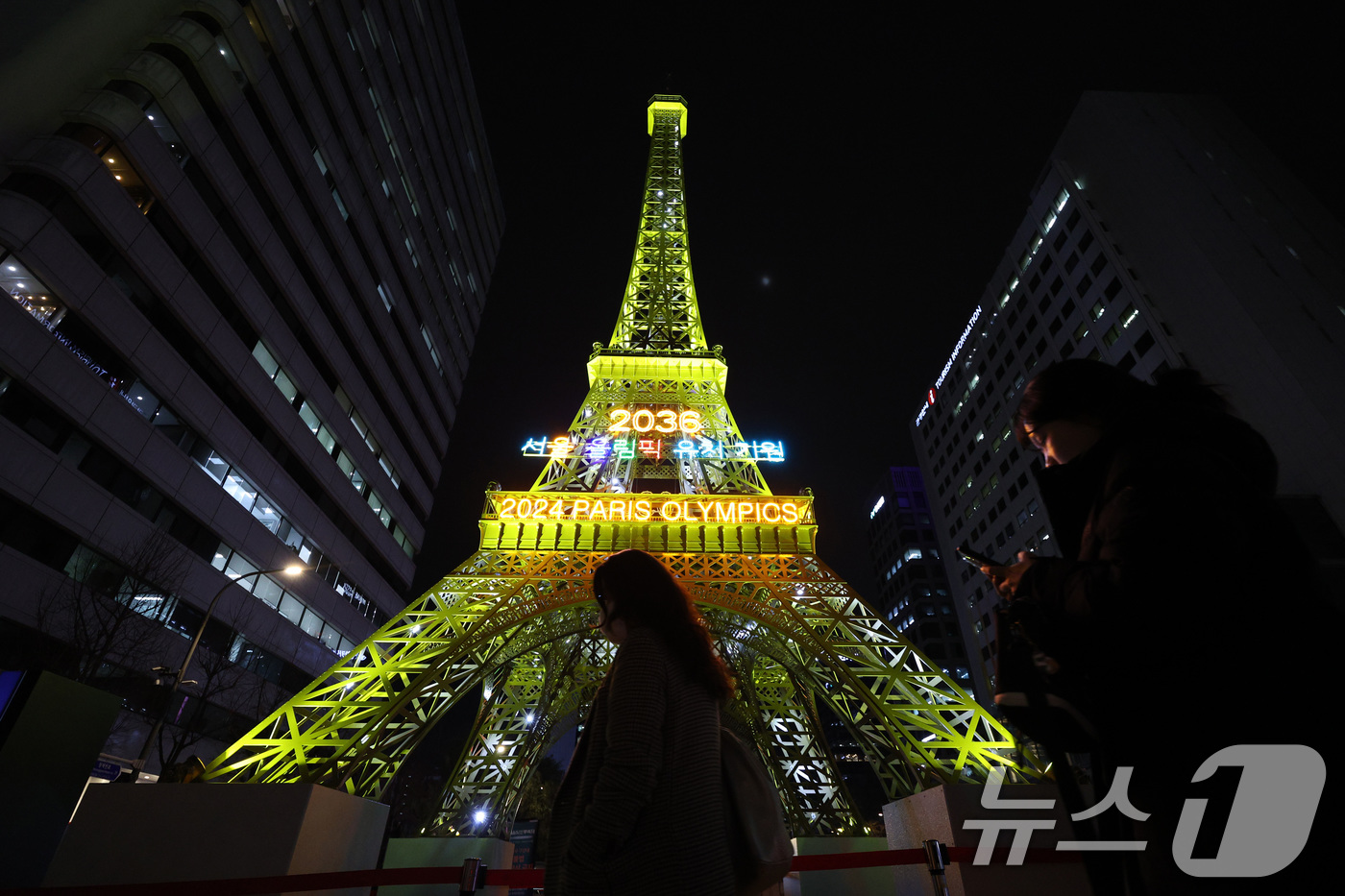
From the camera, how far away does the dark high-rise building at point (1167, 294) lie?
23984 mm

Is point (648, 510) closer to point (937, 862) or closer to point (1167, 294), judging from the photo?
point (937, 862)

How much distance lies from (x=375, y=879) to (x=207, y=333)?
27011 millimetres

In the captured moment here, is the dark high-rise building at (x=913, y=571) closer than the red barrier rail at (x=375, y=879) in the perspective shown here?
No

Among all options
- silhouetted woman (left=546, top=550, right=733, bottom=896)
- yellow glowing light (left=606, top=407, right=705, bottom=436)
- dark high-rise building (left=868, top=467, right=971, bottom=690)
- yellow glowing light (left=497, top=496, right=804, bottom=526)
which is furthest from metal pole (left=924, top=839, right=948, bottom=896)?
dark high-rise building (left=868, top=467, right=971, bottom=690)

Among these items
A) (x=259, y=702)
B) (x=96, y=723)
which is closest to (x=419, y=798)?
(x=259, y=702)

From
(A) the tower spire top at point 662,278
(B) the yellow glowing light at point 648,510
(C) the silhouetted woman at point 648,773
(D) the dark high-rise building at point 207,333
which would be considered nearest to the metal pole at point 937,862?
(C) the silhouetted woman at point 648,773

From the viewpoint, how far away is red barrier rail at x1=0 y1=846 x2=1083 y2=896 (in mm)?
4137

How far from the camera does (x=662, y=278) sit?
1029 inches

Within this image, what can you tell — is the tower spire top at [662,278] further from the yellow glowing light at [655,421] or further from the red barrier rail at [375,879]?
the red barrier rail at [375,879]

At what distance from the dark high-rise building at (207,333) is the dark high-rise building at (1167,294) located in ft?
92.3

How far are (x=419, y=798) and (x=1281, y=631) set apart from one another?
150ft

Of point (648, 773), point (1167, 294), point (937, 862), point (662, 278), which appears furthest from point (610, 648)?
point (1167, 294)

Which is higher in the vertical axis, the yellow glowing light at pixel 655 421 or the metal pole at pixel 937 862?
the yellow glowing light at pixel 655 421
